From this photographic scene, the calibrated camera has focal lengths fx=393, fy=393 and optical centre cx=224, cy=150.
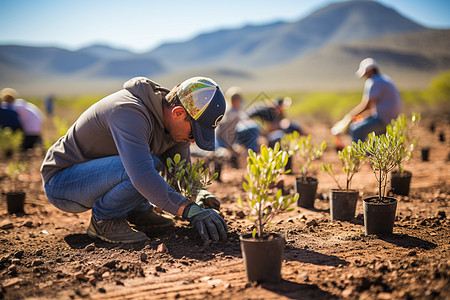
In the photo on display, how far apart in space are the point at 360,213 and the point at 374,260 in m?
1.44

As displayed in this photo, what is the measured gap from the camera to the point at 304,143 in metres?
4.22

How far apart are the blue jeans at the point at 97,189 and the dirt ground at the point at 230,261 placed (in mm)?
316

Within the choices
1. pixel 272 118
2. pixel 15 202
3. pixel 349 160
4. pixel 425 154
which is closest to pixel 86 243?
pixel 15 202

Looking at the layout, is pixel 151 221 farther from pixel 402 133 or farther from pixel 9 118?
pixel 9 118

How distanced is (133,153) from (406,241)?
7.09 feet

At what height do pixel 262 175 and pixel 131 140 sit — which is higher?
pixel 131 140

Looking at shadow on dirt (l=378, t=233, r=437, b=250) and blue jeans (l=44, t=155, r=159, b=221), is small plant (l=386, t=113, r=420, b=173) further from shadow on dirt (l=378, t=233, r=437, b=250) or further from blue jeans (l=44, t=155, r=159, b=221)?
blue jeans (l=44, t=155, r=159, b=221)

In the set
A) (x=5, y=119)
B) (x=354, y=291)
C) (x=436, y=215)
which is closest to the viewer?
(x=354, y=291)

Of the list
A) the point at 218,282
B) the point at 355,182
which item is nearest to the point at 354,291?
the point at 218,282

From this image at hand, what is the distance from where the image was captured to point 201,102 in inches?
114

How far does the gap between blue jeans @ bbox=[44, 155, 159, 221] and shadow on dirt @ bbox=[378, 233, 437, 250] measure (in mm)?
1961

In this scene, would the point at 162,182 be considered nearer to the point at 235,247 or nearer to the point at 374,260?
the point at 235,247

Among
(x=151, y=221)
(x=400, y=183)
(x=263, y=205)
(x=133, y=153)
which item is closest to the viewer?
(x=263, y=205)

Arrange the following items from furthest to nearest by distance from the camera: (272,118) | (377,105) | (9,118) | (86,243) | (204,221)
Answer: (272,118)
(9,118)
(377,105)
(86,243)
(204,221)
